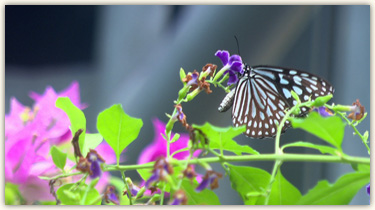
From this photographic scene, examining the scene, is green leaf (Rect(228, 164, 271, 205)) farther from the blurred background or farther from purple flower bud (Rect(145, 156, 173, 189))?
the blurred background

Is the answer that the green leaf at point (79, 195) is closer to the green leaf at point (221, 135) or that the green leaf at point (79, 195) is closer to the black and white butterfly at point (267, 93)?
the green leaf at point (221, 135)

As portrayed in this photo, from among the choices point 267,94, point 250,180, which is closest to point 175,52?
point 267,94

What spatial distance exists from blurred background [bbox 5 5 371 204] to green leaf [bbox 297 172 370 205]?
16.9 inches

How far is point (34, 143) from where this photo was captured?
0.46m

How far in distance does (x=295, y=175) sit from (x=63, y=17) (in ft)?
2.78

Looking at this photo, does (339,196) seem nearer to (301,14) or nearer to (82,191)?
(82,191)

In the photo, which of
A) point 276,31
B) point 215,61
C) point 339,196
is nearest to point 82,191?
point 339,196

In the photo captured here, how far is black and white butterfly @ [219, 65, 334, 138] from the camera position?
0.67 metres

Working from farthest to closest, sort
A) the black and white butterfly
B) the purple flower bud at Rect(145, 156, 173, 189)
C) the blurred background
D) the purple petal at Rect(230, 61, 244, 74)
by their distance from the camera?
the blurred background → the black and white butterfly → the purple petal at Rect(230, 61, 244, 74) → the purple flower bud at Rect(145, 156, 173, 189)

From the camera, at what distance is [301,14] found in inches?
48.7

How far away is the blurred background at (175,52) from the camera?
1113mm

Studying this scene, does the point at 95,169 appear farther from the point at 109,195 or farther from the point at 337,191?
the point at 337,191

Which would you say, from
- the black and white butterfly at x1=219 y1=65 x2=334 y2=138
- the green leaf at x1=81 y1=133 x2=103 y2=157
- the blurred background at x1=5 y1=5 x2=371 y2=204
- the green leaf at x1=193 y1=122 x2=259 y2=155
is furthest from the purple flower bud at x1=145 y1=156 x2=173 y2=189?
the blurred background at x1=5 y1=5 x2=371 y2=204

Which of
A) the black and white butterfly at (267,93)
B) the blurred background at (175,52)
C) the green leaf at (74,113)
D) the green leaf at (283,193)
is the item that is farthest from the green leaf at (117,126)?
the blurred background at (175,52)
